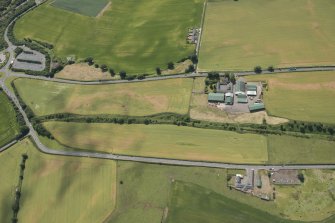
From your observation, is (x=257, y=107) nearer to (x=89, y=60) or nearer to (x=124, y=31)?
(x=124, y=31)

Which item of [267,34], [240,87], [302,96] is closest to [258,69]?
[240,87]

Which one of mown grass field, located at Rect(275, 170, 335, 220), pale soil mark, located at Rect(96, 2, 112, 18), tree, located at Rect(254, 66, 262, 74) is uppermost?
pale soil mark, located at Rect(96, 2, 112, 18)

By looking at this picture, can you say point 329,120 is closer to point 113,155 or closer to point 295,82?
point 295,82

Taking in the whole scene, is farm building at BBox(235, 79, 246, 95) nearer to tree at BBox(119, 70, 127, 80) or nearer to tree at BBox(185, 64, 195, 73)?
tree at BBox(185, 64, 195, 73)

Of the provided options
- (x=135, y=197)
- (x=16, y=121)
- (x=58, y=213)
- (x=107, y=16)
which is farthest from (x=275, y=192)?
(x=107, y=16)

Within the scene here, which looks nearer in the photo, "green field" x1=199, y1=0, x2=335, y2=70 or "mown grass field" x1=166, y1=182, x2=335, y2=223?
"mown grass field" x1=166, y1=182, x2=335, y2=223

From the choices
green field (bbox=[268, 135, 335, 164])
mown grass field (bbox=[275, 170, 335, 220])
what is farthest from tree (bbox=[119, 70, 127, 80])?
mown grass field (bbox=[275, 170, 335, 220])
